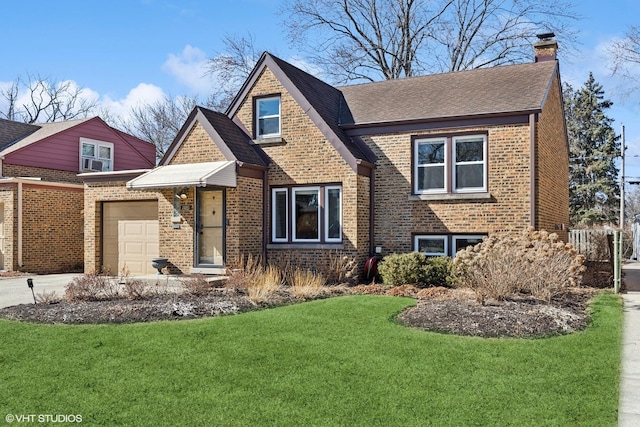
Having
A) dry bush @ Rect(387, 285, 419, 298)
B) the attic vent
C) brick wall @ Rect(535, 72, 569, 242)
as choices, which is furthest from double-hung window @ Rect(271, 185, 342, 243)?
the attic vent

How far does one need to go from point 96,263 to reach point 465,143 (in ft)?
41.6

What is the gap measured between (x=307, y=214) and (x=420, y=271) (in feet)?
13.4

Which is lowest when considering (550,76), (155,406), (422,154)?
(155,406)

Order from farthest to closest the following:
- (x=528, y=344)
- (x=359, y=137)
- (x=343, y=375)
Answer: (x=359, y=137)
(x=528, y=344)
(x=343, y=375)

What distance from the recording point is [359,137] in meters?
17.2

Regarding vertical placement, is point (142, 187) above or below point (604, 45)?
below

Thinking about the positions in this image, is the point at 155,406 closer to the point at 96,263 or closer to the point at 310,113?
the point at 310,113

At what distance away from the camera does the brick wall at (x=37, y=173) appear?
78.6 ft

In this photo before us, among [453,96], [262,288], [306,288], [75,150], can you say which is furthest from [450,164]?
[75,150]

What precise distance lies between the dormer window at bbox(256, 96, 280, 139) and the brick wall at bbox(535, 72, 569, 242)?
7.79 meters

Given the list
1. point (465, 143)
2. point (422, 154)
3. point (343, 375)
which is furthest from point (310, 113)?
point (343, 375)

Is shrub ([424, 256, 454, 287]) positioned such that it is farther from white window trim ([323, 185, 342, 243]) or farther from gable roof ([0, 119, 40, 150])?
gable roof ([0, 119, 40, 150])

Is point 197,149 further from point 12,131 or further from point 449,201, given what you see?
point 12,131

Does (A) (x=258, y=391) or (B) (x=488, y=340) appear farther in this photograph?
(B) (x=488, y=340)
